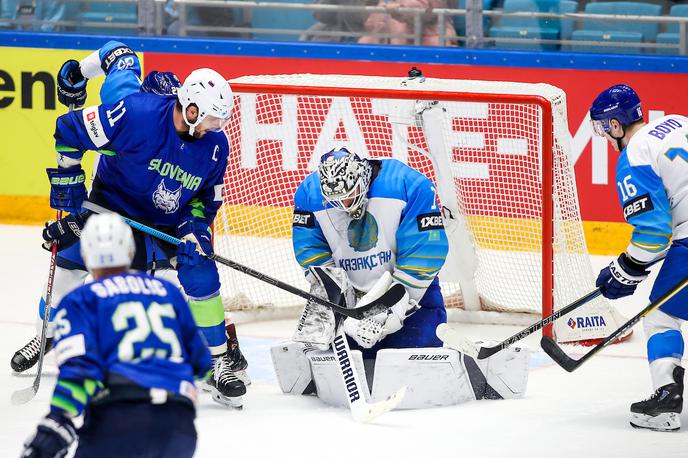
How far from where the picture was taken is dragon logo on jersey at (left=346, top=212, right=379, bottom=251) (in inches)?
194

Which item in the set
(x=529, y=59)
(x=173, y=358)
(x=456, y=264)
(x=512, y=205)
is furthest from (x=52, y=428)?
(x=529, y=59)

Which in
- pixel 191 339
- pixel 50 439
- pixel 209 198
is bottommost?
pixel 209 198

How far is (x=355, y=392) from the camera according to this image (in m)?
4.70

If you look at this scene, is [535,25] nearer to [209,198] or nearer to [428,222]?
[428,222]

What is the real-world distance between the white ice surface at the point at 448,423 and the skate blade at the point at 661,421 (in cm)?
4

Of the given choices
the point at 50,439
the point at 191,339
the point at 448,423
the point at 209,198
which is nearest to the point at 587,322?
the point at 448,423

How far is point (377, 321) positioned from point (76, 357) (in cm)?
198

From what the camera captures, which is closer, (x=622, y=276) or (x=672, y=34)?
(x=622, y=276)

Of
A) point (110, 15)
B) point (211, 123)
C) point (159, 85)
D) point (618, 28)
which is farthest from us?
point (110, 15)

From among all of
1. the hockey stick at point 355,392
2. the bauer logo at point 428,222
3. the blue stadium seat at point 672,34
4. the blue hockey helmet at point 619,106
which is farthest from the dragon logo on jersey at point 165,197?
the blue stadium seat at point 672,34

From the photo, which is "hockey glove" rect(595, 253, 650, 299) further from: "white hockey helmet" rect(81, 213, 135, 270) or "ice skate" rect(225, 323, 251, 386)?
"white hockey helmet" rect(81, 213, 135, 270)

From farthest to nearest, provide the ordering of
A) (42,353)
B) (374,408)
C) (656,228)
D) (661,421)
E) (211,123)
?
(42,353)
(211,123)
(374,408)
(661,421)
(656,228)

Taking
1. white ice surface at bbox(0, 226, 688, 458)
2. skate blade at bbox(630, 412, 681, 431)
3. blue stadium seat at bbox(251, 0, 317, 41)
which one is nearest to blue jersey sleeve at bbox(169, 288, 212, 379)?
white ice surface at bbox(0, 226, 688, 458)

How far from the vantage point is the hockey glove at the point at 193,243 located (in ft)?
15.9
